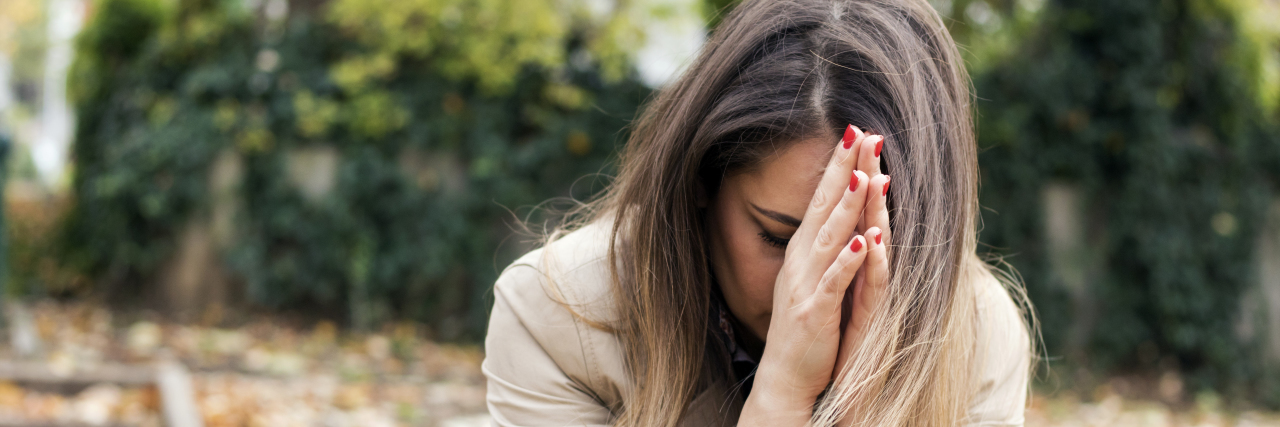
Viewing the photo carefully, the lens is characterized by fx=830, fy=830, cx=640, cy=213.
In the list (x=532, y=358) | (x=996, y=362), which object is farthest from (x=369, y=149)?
(x=996, y=362)

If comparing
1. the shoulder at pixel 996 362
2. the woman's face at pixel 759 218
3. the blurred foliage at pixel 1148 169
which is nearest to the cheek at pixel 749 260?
the woman's face at pixel 759 218

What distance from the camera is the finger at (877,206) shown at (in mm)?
1228

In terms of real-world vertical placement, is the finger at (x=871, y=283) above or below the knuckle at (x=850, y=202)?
below

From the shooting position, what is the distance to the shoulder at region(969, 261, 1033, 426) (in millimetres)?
1581

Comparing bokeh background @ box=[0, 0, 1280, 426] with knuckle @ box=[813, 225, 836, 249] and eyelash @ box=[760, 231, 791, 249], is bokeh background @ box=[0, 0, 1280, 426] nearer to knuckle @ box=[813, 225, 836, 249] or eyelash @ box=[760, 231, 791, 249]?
eyelash @ box=[760, 231, 791, 249]

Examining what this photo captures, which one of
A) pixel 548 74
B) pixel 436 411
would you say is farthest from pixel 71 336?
pixel 548 74

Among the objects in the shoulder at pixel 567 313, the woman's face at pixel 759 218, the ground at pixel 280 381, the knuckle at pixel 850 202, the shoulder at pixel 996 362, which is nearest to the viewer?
the knuckle at pixel 850 202

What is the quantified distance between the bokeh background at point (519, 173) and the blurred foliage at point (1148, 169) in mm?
14

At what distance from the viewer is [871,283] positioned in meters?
1.29

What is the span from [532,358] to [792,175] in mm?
556

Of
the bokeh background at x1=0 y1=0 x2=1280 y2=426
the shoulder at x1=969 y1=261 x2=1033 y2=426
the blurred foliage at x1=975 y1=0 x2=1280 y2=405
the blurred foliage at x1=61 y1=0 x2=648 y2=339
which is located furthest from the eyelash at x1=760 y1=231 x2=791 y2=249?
the blurred foliage at x1=975 y1=0 x2=1280 y2=405

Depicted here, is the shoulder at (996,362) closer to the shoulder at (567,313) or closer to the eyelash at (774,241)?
the eyelash at (774,241)

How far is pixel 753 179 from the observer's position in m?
1.35

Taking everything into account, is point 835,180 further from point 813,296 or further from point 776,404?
point 776,404
